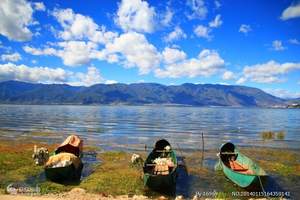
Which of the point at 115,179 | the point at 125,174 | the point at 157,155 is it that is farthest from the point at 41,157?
the point at 157,155

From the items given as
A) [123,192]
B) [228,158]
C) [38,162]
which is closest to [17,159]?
[38,162]

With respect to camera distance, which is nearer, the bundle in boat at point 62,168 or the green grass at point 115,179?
the green grass at point 115,179

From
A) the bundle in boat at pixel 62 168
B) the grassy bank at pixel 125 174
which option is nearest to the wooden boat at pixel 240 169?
the grassy bank at pixel 125 174

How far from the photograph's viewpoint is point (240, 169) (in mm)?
28906

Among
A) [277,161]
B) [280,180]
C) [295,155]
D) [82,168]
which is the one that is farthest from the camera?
[295,155]

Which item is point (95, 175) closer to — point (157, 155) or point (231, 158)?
point (157, 155)

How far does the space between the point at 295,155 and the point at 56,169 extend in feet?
106

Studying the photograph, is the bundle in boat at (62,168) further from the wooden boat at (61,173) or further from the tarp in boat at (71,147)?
the tarp in boat at (71,147)

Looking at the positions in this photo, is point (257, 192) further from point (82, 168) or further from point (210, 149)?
point (210, 149)

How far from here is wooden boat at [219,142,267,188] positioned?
23.4 metres

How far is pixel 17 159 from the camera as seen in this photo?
33.4 meters

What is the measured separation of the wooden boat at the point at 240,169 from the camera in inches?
921

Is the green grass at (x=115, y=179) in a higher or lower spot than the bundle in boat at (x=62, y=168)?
lower

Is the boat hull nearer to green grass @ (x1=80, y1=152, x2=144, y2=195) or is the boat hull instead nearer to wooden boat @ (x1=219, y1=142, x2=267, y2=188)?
green grass @ (x1=80, y1=152, x2=144, y2=195)
